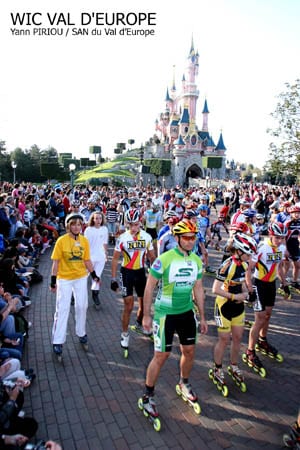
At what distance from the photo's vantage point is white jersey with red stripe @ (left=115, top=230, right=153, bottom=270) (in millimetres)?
Result: 5727

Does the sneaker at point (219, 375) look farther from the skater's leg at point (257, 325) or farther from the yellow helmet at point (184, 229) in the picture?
the yellow helmet at point (184, 229)

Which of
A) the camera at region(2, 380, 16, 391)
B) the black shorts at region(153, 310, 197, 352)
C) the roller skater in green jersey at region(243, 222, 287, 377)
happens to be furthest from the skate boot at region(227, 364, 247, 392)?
the camera at region(2, 380, 16, 391)

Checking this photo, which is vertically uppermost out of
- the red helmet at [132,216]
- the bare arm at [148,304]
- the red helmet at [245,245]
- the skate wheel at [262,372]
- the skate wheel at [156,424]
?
the red helmet at [132,216]

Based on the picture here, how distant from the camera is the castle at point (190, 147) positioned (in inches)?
3043

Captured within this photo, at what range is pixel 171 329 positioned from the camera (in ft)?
13.6

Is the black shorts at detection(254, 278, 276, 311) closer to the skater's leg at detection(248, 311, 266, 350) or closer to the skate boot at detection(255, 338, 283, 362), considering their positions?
the skater's leg at detection(248, 311, 266, 350)

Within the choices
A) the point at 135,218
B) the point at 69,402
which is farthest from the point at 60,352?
the point at 135,218

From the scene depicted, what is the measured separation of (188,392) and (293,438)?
1404 millimetres

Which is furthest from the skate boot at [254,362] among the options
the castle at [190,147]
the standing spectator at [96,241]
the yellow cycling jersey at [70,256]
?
the castle at [190,147]

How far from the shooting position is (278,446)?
3863 mm

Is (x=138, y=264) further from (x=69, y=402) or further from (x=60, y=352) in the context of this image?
(x=69, y=402)

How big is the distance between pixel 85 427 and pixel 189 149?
8030 centimetres

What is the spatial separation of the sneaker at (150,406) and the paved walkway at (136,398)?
0.46 ft

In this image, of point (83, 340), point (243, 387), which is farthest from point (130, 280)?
point (243, 387)
